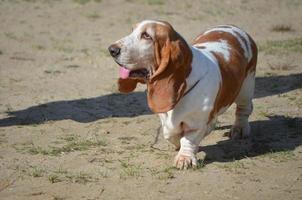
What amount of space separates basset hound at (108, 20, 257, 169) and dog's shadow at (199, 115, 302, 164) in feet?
1.54

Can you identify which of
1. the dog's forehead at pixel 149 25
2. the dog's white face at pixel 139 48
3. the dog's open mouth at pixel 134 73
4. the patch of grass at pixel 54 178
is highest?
the dog's forehead at pixel 149 25

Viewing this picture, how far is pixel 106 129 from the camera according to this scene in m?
7.45

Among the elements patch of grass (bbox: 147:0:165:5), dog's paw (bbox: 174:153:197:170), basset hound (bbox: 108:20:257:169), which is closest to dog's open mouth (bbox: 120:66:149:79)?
basset hound (bbox: 108:20:257:169)

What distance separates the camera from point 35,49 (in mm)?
11922

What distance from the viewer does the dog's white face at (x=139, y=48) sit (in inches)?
214

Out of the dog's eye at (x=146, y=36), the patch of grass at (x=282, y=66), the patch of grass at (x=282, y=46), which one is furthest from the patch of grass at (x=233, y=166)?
the patch of grass at (x=282, y=46)

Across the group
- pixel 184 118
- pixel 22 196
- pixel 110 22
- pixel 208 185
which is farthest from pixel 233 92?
pixel 110 22

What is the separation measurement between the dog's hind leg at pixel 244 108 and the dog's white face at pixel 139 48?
5.42 feet

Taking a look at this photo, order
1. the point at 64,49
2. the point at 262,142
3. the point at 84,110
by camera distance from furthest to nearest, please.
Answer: the point at 64,49
the point at 84,110
the point at 262,142

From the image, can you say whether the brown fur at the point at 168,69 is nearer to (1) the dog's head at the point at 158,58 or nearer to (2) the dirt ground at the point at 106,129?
(1) the dog's head at the point at 158,58

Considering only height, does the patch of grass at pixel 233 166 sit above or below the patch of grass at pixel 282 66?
above

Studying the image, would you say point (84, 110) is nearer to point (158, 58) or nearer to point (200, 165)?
point (200, 165)

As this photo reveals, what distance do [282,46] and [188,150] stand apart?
265 inches

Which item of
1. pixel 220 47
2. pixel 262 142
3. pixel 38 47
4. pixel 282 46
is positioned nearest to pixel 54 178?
pixel 220 47
